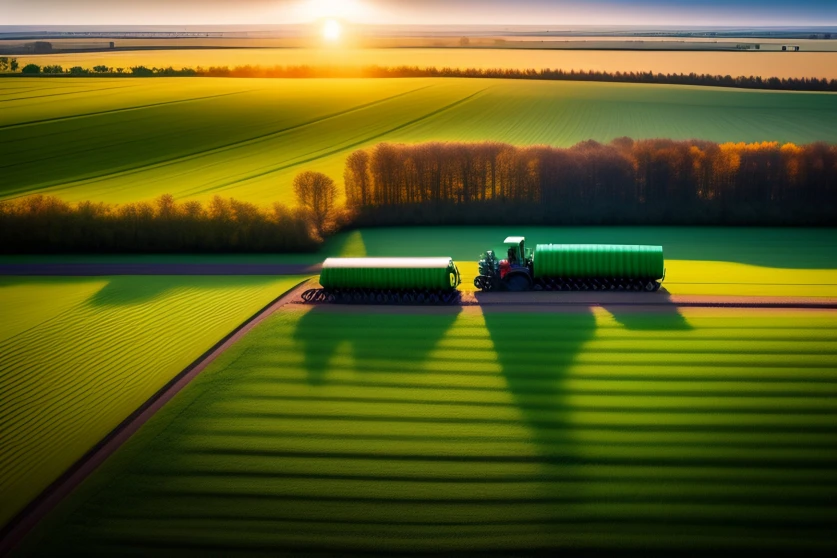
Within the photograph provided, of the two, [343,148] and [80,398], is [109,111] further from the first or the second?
[80,398]

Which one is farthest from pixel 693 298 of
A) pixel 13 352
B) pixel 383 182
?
pixel 13 352

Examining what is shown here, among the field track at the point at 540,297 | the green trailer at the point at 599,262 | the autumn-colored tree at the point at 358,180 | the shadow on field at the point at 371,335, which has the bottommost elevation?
the shadow on field at the point at 371,335

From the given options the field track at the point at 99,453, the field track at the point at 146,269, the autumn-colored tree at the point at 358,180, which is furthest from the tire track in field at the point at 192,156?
the field track at the point at 99,453

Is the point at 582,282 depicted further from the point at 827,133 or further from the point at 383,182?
the point at 827,133

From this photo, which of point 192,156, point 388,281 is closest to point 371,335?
point 388,281

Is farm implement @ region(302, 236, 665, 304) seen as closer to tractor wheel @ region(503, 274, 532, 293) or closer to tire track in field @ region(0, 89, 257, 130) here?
tractor wheel @ region(503, 274, 532, 293)

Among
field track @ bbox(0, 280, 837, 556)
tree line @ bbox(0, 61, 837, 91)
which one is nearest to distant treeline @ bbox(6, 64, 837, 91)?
tree line @ bbox(0, 61, 837, 91)

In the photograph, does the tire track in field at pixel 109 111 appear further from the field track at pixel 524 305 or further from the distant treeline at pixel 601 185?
the field track at pixel 524 305
